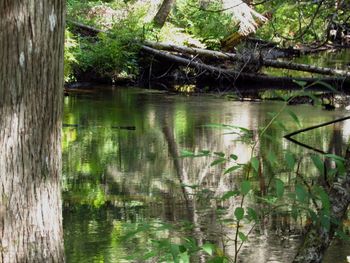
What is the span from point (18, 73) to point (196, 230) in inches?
136

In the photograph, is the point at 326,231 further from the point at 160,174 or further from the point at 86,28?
the point at 86,28

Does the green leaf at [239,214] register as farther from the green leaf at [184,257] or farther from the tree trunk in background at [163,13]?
the tree trunk in background at [163,13]

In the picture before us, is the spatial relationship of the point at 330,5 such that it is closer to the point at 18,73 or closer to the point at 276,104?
the point at 18,73

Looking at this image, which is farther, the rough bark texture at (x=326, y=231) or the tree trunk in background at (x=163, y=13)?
the tree trunk in background at (x=163, y=13)

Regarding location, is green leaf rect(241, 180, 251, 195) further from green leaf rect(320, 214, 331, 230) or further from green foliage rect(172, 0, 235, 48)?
green foliage rect(172, 0, 235, 48)

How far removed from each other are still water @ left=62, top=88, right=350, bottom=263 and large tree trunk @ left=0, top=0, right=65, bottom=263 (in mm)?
493

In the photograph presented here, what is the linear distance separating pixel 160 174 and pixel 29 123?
5.34 m

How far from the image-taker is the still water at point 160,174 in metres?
→ 5.73

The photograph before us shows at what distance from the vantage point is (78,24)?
20750 mm

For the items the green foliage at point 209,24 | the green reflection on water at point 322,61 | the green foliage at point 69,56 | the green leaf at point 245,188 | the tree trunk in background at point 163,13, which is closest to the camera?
the green leaf at point 245,188

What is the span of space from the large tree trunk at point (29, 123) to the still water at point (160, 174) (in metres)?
0.49

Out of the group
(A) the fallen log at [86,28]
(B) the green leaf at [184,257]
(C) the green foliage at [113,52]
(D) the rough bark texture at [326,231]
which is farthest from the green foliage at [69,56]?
(B) the green leaf at [184,257]

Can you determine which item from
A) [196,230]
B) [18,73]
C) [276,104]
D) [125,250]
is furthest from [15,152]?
[276,104]

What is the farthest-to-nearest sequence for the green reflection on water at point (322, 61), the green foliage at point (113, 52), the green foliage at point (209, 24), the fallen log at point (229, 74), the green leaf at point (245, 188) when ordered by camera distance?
the green foliage at point (209, 24) < the green reflection on water at point (322, 61) < the fallen log at point (229, 74) < the green foliage at point (113, 52) < the green leaf at point (245, 188)
